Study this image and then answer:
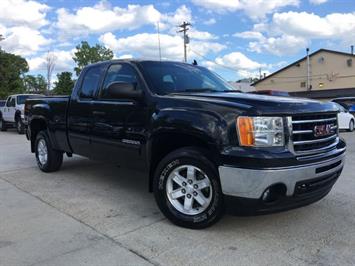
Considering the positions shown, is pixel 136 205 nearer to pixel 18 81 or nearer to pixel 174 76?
→ pixel 174 76

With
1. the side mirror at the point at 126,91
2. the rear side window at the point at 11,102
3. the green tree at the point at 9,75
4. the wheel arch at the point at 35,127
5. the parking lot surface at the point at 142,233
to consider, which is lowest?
the parking lot surface at the point at 142,233

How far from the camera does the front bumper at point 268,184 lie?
392 centimetres

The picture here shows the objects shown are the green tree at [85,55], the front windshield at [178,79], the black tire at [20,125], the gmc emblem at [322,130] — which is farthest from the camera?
the green tree at [85,55]

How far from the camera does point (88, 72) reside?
662 centimetres

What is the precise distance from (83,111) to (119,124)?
1091mm

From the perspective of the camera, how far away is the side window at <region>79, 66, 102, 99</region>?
6.29 metres

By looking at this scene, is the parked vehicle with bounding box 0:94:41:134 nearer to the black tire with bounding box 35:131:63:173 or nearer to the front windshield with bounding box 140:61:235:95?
the black tire with bounding box 35:131:63:173

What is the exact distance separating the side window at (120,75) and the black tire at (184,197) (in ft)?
4.06

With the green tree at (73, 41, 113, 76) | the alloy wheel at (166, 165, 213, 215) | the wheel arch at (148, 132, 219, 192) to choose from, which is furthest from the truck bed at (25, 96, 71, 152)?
the green tree at (73, 41, 113, 76)

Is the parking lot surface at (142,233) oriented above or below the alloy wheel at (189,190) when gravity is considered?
below

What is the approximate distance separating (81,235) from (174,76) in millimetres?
2410

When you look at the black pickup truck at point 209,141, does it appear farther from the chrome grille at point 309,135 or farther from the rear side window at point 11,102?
the rear side window at point 11,102

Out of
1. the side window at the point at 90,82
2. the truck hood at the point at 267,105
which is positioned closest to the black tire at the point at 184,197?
the truck hood at the point at 267,105

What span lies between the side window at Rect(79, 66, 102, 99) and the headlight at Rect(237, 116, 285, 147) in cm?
295
